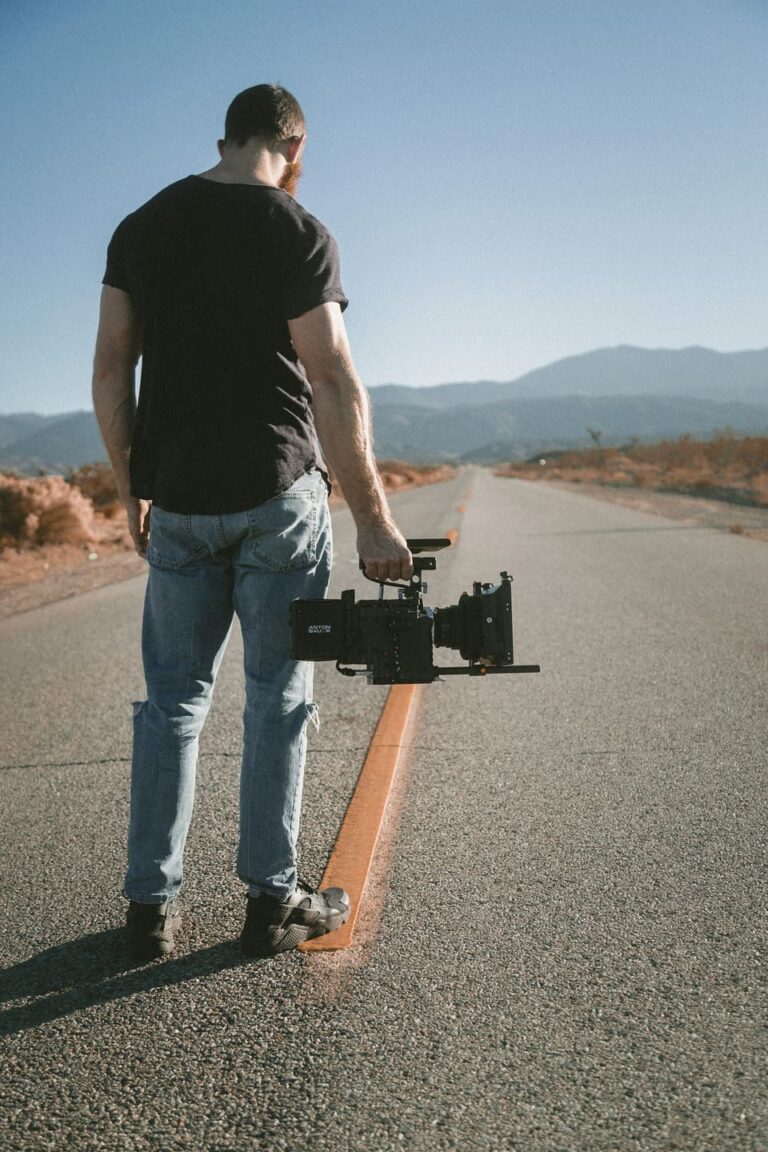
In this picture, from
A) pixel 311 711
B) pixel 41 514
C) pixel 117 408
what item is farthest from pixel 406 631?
pixel 41 514

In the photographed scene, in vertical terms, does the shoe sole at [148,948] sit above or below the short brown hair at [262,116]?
below

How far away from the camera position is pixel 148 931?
2443mm

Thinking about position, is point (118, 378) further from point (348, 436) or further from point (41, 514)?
point (41, 514)

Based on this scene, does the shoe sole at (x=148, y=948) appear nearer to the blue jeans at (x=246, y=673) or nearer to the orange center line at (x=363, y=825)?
the blue jeans at (x=246, y=673)

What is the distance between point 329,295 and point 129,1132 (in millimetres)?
1831

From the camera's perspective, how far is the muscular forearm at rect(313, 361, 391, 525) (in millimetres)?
2354

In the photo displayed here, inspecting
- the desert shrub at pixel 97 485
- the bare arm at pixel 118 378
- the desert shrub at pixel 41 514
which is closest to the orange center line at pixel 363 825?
the bare arm at pixel 118 378

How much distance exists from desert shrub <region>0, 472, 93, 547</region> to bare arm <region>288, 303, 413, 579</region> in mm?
12674

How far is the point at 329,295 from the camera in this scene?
230 centimetres

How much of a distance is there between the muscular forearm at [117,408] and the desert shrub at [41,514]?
12153 mm

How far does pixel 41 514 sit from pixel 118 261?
12.8 metres

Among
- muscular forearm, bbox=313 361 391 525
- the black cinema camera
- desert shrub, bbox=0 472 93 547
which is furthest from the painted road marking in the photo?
desert shrub, bbox=0 472 93 547

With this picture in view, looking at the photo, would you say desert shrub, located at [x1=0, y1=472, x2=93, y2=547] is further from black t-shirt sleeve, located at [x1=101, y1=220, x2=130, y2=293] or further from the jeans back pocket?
the jeans back pocket

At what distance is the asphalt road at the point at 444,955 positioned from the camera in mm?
1812
